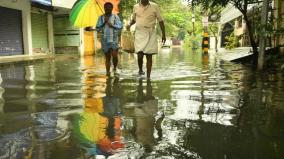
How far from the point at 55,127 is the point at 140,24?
4948 millimetres

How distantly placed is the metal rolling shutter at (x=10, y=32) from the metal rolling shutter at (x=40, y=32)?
2.28 metres

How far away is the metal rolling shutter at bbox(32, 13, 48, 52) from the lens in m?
22.1

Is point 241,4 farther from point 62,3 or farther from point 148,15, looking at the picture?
point 62,3

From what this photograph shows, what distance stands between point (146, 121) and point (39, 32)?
19.6m

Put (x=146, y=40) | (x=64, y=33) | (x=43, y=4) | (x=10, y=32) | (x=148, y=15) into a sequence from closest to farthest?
(x=148, y=15) < (x=146, y=40) < (x=10, y=32) < (x=43, y=4) < (x=64, y=33)

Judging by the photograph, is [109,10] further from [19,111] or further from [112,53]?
[19,111]

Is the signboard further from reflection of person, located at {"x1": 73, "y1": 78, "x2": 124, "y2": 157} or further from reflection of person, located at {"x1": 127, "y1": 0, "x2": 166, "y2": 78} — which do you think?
reflection of person, located at {"x1": 73, "y1": 78, "x2": 124, "y2": 157}

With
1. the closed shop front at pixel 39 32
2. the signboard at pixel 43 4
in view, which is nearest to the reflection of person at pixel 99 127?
the signboard at pixel 43 4

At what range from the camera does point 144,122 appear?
4.32 meters

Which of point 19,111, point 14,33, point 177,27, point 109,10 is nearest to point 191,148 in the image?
point 19,111

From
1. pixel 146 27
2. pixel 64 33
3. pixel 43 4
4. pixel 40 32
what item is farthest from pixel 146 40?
pixel 64 33

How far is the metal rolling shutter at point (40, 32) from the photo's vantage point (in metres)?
22.1

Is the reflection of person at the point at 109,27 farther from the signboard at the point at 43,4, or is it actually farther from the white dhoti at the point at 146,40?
the signboard at the point at 43,4

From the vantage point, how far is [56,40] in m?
26.4
